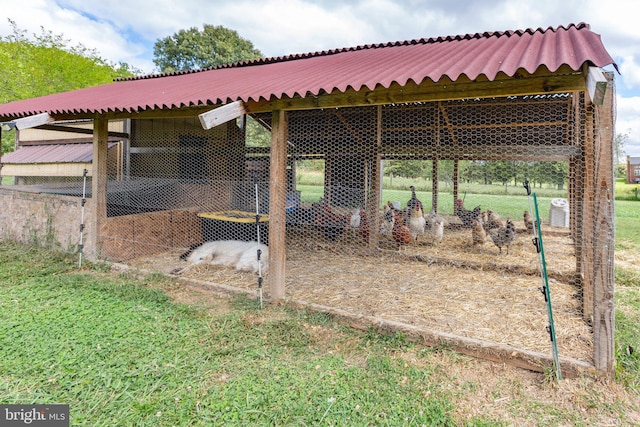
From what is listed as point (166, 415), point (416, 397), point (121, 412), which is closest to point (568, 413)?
point (416, 397)

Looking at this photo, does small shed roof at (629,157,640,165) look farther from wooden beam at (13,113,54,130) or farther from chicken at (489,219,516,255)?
wooden beam at (13,113,54,130)

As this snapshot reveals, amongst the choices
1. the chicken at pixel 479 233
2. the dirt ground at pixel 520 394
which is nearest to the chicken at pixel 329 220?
the chicken at pixel 479 233

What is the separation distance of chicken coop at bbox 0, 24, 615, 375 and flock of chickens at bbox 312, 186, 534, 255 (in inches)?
1.3

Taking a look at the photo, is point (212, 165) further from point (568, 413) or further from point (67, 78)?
point (67, 78)

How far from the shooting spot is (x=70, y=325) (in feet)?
9.05

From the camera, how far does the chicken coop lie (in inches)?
97.1

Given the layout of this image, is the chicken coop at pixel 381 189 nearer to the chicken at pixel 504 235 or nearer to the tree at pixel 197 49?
the chicken at pixel 504 235

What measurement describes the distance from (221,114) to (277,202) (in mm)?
873

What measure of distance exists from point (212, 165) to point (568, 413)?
6.24 m

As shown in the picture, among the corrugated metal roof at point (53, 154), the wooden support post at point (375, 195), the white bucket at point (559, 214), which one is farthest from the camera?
the white bucket at point (559, 214)

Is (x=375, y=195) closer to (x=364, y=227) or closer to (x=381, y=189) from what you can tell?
(x=381, y=189)

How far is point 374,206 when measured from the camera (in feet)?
16.8

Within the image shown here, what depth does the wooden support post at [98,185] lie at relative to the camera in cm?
455

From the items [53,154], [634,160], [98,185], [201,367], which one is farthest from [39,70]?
[634,160]
